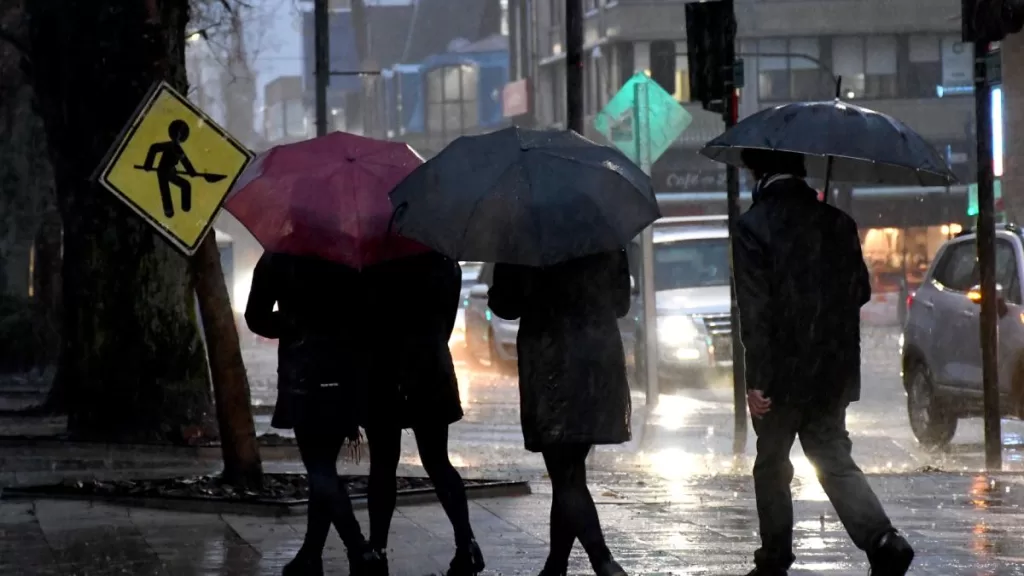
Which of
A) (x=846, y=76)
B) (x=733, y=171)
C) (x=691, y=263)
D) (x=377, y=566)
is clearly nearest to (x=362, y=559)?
(x=377, y=566)

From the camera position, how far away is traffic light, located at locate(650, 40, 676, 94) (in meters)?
26.9

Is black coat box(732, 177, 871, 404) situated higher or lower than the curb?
higher

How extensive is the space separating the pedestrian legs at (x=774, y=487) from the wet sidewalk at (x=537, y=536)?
0.53 metres

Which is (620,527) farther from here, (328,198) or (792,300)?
(328,198)

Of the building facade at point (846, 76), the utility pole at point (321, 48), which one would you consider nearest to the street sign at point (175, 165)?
the utility pole at point (321, 48)

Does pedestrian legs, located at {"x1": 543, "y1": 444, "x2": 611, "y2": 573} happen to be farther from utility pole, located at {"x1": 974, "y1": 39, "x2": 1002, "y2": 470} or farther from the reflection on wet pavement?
utility pole, located at {"x1": 974, "y1": 39, "x2": 1002, "y2": 470}

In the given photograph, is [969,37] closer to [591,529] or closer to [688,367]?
[591,529]

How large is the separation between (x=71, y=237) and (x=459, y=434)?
13.7 ft

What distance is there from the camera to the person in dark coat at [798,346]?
724 centimetres

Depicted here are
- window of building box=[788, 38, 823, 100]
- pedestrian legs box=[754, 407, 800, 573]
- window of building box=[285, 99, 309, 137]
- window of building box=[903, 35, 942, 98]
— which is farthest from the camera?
window of building box=[285, 99, 309, 137]

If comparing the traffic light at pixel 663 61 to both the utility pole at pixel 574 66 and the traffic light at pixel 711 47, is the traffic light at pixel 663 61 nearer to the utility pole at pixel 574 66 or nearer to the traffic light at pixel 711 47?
the utility pole at pixel 574 66

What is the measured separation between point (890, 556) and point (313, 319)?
8.14 ft

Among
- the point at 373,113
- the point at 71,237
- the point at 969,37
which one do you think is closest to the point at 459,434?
the point at 71,237

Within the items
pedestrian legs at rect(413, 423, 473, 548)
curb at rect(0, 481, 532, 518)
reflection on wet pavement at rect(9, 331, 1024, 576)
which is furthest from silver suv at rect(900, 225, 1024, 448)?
pedestrian legs at rect(413, 423, 473, 548)
